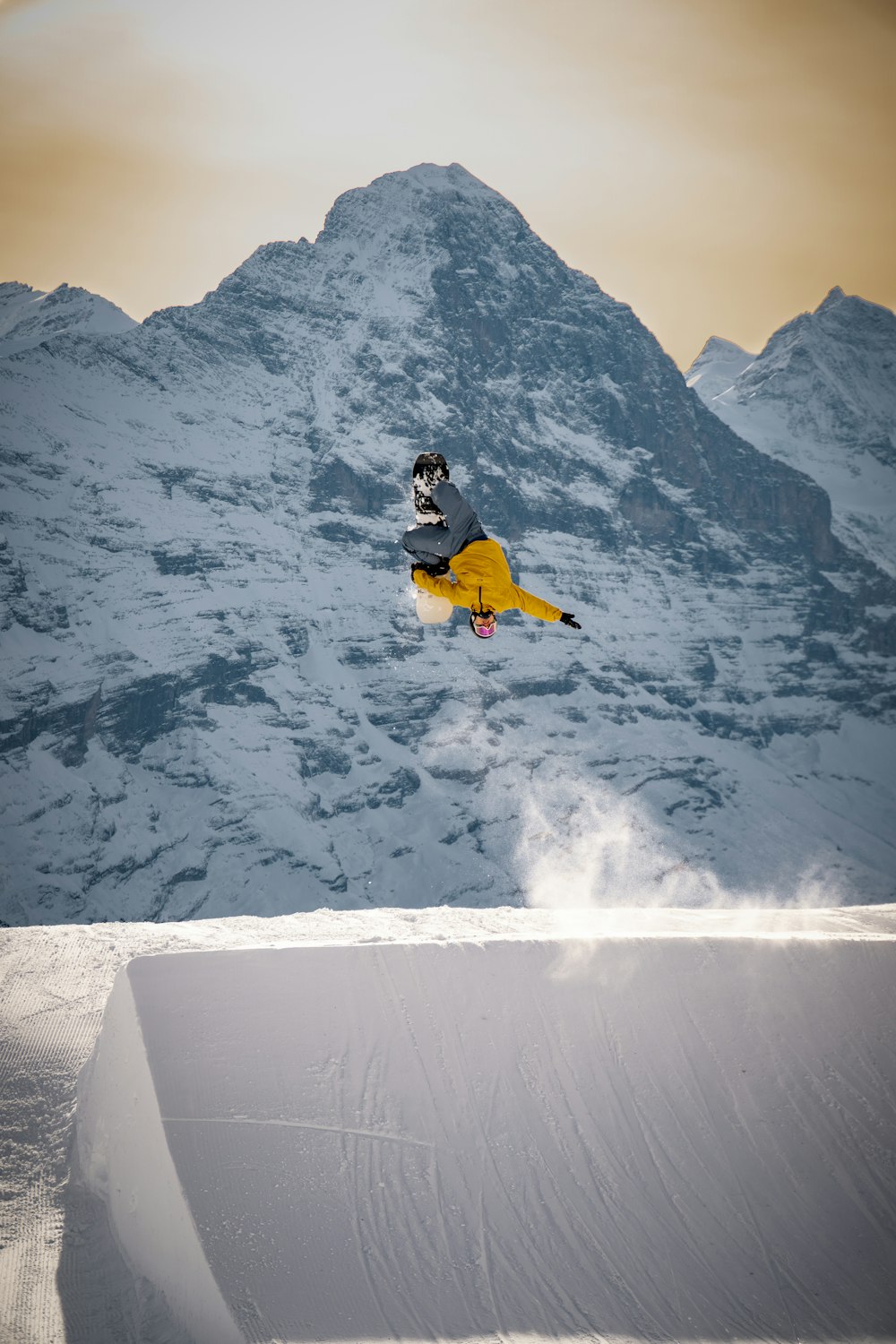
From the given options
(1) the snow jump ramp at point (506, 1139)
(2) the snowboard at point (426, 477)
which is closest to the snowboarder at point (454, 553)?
(2) the snowboard at point (426, 477)

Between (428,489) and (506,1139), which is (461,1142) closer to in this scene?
(506,1139)

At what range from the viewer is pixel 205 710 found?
181875mm

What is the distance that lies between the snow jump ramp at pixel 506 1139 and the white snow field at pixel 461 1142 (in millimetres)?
36

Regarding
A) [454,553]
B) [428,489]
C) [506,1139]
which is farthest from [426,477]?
[506,1139]

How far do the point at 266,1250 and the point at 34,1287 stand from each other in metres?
2.97

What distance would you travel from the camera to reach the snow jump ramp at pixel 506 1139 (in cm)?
1437

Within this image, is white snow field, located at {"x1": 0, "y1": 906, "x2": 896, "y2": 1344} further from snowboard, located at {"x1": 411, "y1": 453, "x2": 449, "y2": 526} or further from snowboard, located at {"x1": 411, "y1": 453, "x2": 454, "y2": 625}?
snowboard, located at {"x1": 411, "y1": 453, "x2": 449, "y2": 526}

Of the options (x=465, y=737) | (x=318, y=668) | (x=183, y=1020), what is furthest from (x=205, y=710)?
Answer: (x=183, y=1020)

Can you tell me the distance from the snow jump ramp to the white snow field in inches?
1.4

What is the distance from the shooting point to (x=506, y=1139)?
1623 centimetres

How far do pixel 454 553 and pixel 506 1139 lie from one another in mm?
8660

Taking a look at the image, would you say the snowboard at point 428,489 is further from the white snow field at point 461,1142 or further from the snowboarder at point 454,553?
the white snow field at point 461,1142

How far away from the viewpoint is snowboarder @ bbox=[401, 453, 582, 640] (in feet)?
40.3

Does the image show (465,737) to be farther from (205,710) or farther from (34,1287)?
(34,1287)
